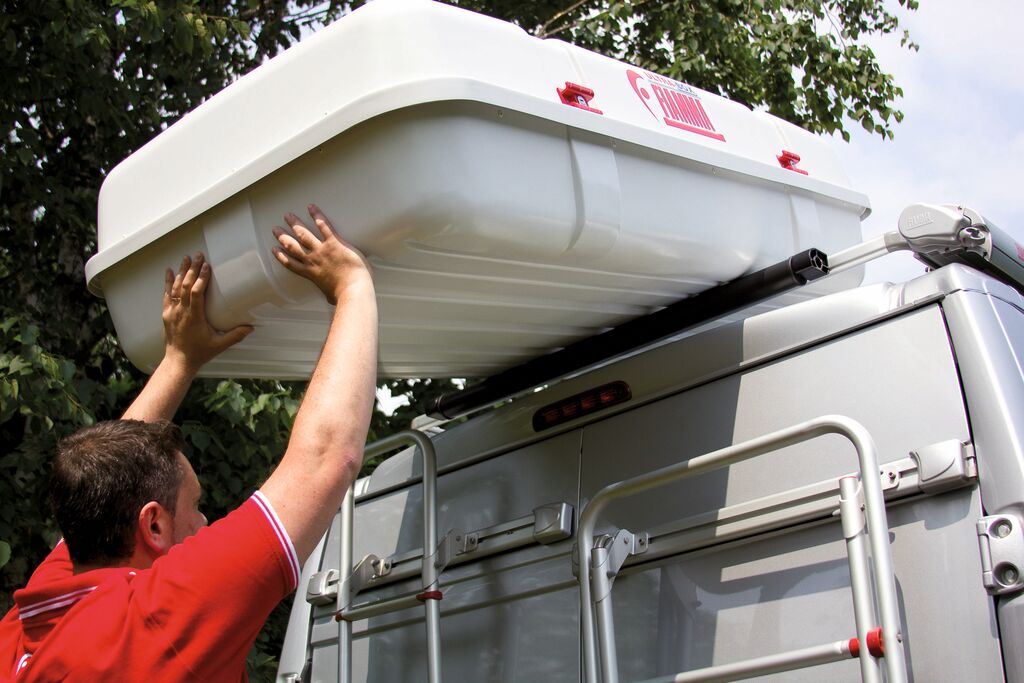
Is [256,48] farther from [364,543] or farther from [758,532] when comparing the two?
[758,532]

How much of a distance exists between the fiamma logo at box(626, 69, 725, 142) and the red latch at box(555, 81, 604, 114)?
23 centimetres

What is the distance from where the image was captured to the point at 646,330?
3123 millimetres

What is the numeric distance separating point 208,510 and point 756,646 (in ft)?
14.9

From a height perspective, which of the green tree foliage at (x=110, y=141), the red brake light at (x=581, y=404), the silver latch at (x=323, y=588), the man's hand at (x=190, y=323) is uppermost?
the green tree foliage at (x=110, y=141)

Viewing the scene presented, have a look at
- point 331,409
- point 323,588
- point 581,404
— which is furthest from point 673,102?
point 323,588

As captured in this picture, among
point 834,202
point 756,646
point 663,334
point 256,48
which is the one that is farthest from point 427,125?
point 256,48

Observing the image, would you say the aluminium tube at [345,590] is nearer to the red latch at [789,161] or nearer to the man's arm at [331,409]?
the man's arm at [331,409]

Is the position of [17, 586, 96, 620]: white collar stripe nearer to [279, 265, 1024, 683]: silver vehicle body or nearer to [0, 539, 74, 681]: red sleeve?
[0, 539, 74, 681]: red sleeve

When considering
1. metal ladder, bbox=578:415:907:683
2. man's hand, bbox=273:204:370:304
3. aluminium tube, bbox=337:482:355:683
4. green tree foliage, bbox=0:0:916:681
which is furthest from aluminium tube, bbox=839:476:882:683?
green tree foliage, bbox=0:0:916:681

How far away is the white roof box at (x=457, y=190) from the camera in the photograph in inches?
93.5

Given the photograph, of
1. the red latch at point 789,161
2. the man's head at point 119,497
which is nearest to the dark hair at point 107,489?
the man's head at point 119,497

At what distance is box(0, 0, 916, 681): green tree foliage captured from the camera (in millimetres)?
5492

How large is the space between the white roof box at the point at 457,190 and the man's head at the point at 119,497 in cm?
50

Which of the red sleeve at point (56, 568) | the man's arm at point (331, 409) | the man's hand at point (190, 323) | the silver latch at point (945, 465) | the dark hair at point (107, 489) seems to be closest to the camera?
the man's arm at point (331, 409)
